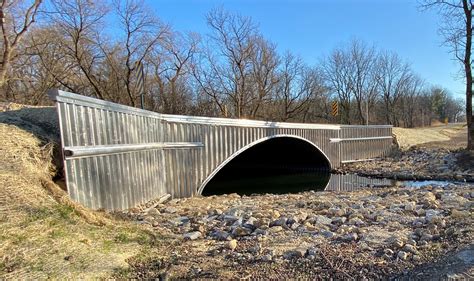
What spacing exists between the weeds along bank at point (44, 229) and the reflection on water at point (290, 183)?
1209cm

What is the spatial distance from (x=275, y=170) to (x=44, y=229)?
24031 mm

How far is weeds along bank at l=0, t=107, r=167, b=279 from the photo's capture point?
3350 millimetres

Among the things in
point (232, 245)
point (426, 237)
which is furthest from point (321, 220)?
point (232, 245)

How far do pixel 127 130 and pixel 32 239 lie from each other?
4265 mm

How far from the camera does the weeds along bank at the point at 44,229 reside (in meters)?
3.35

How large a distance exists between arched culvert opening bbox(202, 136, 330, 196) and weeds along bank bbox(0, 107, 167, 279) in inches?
479

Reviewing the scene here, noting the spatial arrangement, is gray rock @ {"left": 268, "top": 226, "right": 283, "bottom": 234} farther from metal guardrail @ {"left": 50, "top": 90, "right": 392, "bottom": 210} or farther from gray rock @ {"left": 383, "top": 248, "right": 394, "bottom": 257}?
metal guardrail @ {"left": 50, "top": 90, "right": 392, "bottom": 210}

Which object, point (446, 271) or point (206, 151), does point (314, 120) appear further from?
point (446, 271)

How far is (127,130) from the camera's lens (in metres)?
7.75

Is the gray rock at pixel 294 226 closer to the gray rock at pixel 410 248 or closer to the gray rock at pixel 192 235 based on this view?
the gray rock at pixel 192 235

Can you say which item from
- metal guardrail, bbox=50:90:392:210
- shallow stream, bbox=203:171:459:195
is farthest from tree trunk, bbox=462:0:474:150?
metal guardrail, bbox=50:90:392:210

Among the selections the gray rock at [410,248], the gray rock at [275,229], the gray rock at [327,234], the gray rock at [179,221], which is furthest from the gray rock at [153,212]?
the gray rock at [410,248]

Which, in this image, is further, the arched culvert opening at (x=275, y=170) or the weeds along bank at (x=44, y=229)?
the arched culvert opening at (x=275, y=170)

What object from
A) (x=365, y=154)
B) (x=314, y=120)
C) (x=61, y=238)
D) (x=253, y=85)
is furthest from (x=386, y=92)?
(x=61, y=238)
